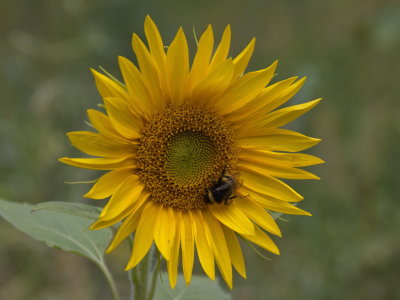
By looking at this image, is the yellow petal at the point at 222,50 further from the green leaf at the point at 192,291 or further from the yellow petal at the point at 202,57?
the green leaf at the point at 192,291

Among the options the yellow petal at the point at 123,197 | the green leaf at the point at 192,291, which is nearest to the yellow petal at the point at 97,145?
the yellow petal at the point at 123,197

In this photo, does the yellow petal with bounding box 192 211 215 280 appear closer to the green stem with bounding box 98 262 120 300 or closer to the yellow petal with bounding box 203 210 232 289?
the yellow petal with bounding box 203 210 232 289

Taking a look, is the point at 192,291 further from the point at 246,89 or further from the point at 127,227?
the point at 246,89

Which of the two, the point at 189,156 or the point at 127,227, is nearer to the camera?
the point at 127,227

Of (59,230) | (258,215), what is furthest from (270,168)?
(59,230)

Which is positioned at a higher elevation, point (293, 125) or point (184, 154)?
point (293, 125)

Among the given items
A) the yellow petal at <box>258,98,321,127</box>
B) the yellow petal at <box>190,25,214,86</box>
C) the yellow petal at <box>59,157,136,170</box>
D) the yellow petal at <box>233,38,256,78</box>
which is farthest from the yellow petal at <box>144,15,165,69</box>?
the yellow petal at <box>258,98,321,127</box>
